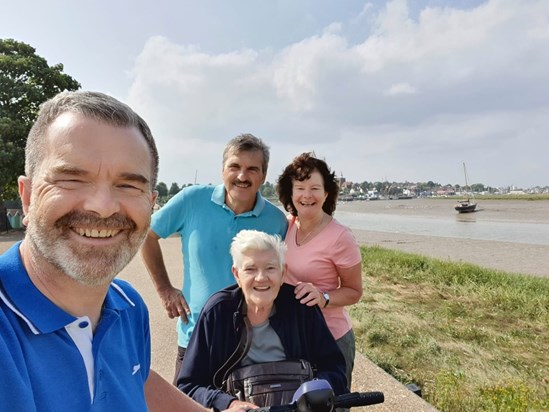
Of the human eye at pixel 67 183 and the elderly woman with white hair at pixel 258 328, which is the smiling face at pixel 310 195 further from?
the human eye at pixel 67 183

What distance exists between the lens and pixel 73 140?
50.0 inches

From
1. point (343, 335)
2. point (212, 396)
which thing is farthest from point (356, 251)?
Answer: point (212, 396)

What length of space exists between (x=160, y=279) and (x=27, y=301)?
2.20 m

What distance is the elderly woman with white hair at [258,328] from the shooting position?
2.33 m

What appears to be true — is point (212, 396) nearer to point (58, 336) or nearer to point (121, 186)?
point (58, 336)

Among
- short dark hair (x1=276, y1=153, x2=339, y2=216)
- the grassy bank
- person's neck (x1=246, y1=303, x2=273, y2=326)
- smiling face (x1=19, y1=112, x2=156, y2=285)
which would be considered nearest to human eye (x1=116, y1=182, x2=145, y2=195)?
smiling face (x1=19, y1=112, x2=156, y2=285)

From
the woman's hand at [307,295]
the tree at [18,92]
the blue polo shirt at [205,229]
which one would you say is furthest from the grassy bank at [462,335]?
the tree at [18,92]

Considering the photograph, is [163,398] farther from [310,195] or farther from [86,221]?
[310,195]

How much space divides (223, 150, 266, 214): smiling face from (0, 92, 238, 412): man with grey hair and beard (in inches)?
67.0

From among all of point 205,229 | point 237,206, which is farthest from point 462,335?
point 205,229

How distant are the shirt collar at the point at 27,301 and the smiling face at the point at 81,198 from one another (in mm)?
58

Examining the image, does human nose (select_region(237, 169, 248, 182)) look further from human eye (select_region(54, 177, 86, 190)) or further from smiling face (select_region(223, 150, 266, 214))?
human eye (select_region(54, 177, 86, 190))

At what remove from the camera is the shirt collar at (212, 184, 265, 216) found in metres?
3.14

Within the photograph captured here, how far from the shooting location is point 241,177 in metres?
3.11
